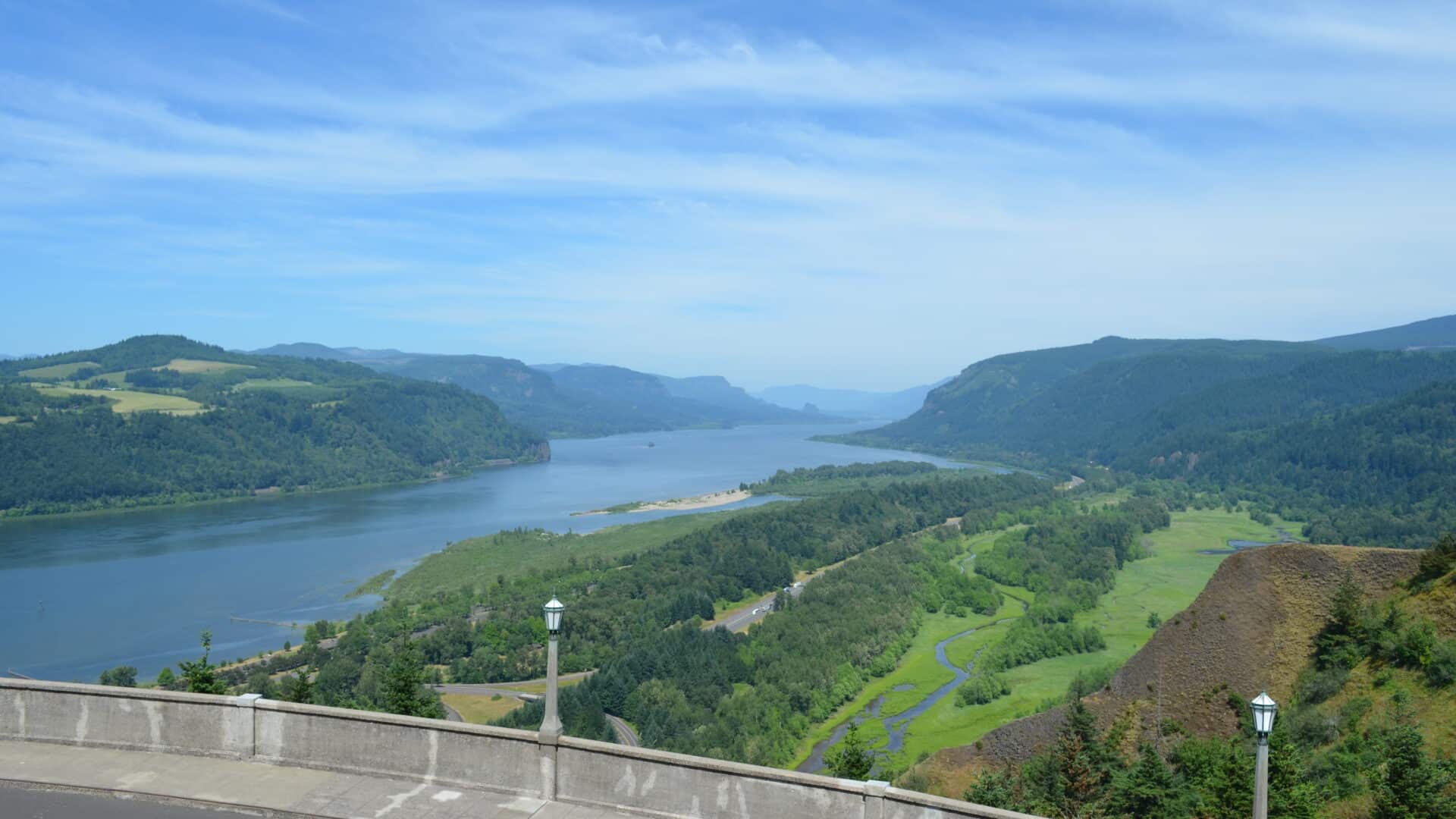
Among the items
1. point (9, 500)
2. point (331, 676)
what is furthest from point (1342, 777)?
point (9, 500)

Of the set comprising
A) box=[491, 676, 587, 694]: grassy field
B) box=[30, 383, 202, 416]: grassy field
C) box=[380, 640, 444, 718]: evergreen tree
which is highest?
box=[30, 383, 202, 416]: grassy field

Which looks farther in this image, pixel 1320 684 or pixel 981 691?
pixel 981 691

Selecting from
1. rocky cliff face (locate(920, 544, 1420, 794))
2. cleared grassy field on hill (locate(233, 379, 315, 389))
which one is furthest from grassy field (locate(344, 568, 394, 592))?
cleared grassy field on hill (locate(233, 379, 315, 389))

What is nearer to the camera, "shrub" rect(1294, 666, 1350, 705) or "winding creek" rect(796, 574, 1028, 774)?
"shrub" rect(1294, 666, 1350, 705)

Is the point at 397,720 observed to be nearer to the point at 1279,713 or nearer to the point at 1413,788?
the point at 1413,788

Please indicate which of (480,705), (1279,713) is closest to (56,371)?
(480,705)

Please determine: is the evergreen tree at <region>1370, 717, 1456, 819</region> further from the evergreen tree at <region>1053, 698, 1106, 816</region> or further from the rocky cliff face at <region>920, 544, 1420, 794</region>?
the rocky cliff face at <region>920, 544, 1420, 794</region>

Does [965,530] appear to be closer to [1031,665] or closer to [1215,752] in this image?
[1031,665]
